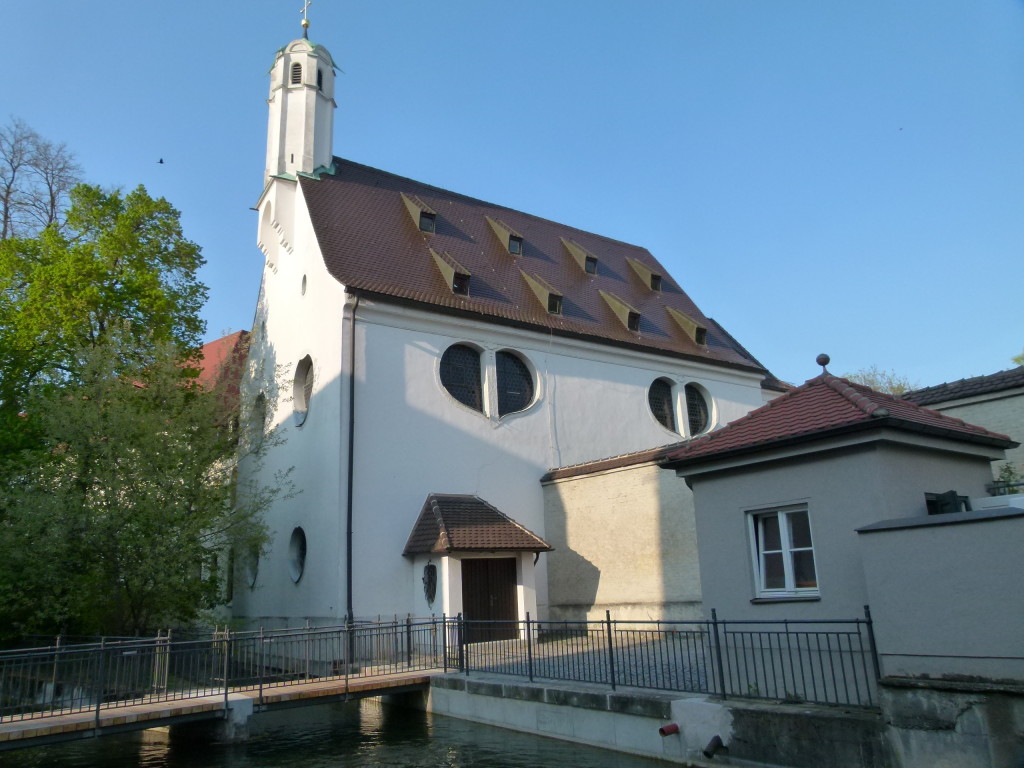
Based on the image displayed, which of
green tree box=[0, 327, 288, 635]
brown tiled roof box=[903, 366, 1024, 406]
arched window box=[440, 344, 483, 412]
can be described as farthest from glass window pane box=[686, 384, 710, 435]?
green tree box=[0, 327, 288, 635]

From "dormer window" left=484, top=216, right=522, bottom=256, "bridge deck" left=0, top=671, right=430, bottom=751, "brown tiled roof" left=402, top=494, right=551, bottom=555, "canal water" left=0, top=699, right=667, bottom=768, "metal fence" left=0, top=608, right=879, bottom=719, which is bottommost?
"canal water" left=0, top=699, right=667, bottom=768

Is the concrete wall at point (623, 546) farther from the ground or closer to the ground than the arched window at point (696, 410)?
closer to the ground

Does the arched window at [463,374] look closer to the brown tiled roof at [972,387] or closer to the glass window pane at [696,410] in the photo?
the glass window pane at [696,410]

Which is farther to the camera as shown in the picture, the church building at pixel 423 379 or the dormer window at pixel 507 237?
the dormer window at pixel 507 237

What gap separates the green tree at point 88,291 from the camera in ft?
67.0

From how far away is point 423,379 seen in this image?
2003cm

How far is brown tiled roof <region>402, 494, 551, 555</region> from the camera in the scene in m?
17.6

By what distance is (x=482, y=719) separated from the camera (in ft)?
40.5

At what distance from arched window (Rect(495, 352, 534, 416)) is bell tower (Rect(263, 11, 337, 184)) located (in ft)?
28.4

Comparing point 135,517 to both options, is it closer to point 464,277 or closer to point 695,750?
point 464,277

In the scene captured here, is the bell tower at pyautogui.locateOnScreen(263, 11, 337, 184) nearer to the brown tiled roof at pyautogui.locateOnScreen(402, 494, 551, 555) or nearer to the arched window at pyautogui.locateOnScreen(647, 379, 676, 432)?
the brown tiled roof at pyautogui.locateOnScreen(402, 494, 551, 555)

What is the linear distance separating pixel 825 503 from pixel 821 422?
0.95 metres

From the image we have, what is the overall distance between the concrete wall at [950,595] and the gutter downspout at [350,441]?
11555 millimetres

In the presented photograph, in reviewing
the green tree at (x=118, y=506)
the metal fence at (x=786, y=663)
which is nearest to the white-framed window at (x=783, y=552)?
the metal fence at (x=786, y=663)
